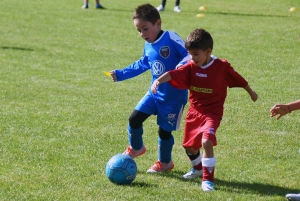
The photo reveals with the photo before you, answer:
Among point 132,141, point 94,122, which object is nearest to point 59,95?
point 94,122

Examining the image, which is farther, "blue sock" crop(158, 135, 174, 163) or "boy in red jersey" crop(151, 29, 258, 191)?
"blue sock" crop(158, 135, 174, 163)

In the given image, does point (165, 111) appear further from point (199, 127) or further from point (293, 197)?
point (293, 197)

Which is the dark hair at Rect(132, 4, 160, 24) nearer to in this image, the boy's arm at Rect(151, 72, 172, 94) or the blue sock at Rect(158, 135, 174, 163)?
the boy's arm at Rect(151, 72, 172, 94)

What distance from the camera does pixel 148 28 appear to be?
6.53 metres

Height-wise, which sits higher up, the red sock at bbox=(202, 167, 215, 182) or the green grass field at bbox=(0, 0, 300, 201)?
the red sock at bbox=(202, 167, 215, 182)

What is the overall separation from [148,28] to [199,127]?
121cm

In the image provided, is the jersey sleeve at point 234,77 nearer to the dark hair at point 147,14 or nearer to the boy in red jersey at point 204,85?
the boy in red jersey at point 204,85

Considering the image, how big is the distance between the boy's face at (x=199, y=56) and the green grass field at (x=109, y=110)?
4.12ft

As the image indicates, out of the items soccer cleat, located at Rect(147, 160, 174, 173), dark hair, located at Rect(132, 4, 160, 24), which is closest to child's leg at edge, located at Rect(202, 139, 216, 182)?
soccer cleat, located at Rect(147, 160, 174, 173)

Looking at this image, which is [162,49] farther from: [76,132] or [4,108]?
[4,108]

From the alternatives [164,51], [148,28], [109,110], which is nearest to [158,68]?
[164,51]

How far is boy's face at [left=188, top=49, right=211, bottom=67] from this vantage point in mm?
5983

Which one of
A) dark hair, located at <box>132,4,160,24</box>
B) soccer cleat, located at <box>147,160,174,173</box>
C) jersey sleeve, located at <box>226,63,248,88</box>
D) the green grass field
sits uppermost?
dark hair, located at <box>132,4,160,24</box>

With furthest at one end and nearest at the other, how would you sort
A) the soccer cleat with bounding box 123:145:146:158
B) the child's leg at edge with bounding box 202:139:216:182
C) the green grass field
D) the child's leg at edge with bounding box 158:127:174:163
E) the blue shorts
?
the soccer cleat with bounding box 123:145:146:158 < the child's leg at edge with bounding box 158:127:174:163 < the blue shorts < the green grass field < the child's leg at edge with bounding box 202:139:216:182
